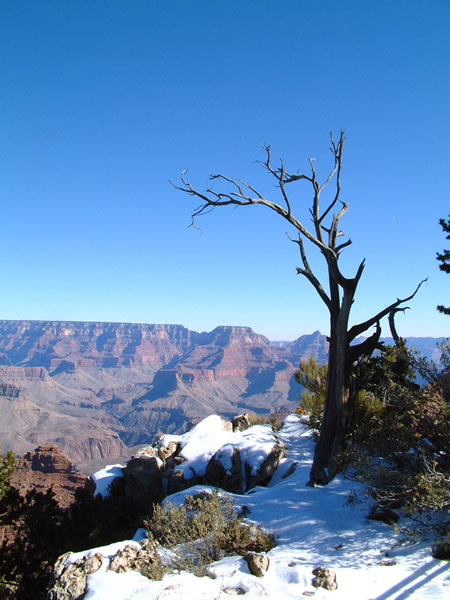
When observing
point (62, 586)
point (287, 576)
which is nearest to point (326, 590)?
point (287, 576)

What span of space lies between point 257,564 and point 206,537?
119cm

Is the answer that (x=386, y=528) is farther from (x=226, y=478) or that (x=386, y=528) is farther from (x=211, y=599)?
(x=226, y=478)

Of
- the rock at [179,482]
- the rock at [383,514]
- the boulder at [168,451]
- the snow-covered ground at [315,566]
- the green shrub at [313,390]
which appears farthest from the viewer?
the boulder at [168,451]

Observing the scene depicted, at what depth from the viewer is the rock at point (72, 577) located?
5207mm

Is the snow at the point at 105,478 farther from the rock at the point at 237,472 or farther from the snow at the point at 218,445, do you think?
the rock at the point at 237,472

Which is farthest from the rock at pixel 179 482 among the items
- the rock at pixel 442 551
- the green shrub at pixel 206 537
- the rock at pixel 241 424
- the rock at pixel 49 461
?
the rock at pixel 49 461

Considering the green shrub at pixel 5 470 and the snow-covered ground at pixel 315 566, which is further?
the green shrub at pixel 5 470

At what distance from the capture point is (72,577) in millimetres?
5395

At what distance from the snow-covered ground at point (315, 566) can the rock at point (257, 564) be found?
0.25ft

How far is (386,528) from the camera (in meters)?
6.59

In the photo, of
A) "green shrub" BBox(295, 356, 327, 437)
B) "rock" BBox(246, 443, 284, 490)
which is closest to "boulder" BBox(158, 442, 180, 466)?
"rock" BBox(246, 443, 284, 490)

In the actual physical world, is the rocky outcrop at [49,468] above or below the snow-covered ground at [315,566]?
below

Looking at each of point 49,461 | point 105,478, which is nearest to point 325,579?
point 105,478

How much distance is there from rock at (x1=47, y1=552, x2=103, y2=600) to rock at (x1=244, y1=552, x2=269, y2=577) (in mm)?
2122
